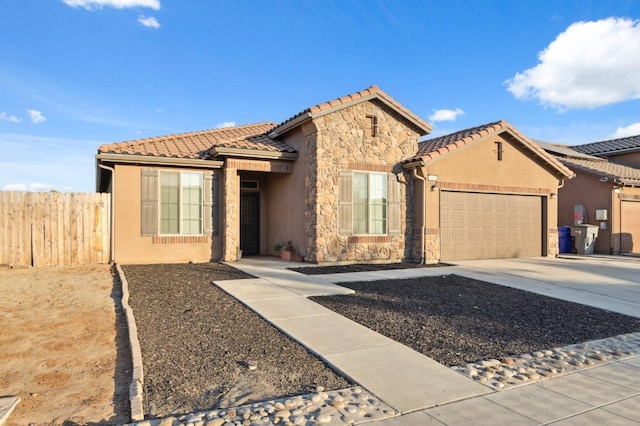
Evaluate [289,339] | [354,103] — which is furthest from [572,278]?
[289,339]

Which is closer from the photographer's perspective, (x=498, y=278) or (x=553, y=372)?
(x=553, y=372)

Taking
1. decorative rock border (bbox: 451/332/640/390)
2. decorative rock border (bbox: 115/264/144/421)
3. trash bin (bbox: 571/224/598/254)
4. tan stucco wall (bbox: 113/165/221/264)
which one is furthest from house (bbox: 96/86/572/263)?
decorative rock border (bbox: 451/332/640/390)

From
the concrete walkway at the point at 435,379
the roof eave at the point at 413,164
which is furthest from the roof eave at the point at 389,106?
the concrete walkway at the point at 435,379

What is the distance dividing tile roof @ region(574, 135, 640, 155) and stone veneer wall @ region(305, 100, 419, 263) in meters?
16.9

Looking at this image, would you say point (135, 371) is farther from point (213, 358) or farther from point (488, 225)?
point (488, 225)

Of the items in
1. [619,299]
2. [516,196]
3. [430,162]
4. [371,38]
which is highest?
[371,38]

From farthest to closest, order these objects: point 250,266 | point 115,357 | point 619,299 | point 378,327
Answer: point 250,266 < point 619,299 < point 378,327 < point 115,357

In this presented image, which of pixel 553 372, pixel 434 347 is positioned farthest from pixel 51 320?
pixel 553 372

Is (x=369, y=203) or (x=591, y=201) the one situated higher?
(x=591, y=201)

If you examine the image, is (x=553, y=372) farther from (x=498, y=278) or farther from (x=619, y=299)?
(x=498, y=278)

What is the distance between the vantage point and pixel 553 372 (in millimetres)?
4309

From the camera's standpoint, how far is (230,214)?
1289cm

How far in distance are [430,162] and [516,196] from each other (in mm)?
4534

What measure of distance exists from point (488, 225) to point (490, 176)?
174 cm
